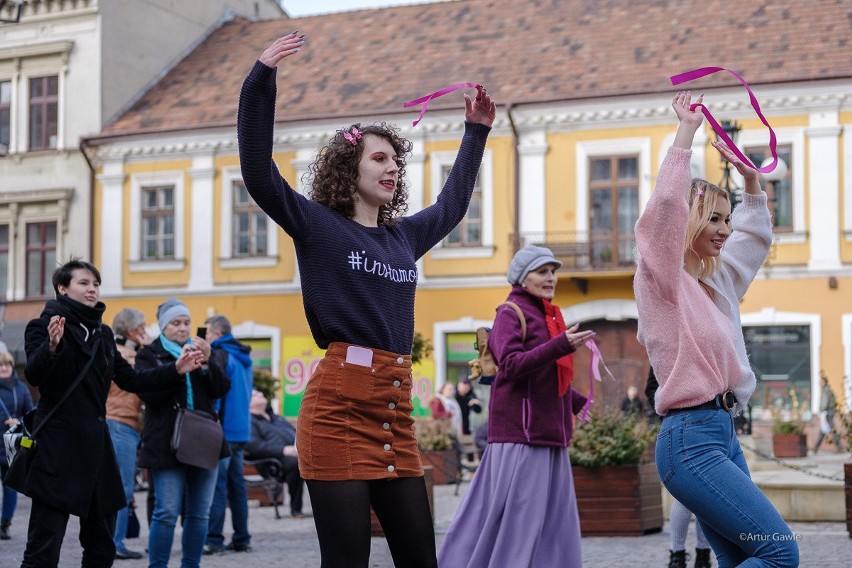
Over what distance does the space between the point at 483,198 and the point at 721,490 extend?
1069 inches

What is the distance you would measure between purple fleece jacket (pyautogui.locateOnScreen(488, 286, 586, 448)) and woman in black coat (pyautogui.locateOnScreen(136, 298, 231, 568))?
6.34ft

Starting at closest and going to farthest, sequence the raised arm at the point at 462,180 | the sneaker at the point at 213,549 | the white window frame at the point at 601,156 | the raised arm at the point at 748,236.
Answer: the raised arm at the point at 462,180
the raised arm at the point at 748,236
the sneaker at the point at 213,549
the white window frame at the point at 601,156

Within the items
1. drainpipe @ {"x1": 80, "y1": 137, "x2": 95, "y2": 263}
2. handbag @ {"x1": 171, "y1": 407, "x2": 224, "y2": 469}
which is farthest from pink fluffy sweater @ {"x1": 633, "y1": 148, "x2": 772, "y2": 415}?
drainpipe @ {"x1": 80, "y1": 137, "x2": 95, "y2": 263}

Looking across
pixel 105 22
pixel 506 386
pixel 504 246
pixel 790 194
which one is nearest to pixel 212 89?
pixel 105 22

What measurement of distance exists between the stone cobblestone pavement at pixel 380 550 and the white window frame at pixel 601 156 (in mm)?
17459

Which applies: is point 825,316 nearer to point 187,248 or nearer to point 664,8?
point 664,8

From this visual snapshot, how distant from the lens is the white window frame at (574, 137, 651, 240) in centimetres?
3050

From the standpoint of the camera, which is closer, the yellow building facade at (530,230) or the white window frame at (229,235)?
the yellow building facade at (530,230)

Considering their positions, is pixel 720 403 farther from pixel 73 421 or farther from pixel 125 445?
pixel 125 445

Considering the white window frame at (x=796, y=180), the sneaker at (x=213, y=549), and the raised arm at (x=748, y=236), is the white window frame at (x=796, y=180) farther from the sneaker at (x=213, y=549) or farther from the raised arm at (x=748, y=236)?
the raised arm at (x=748, y=236)

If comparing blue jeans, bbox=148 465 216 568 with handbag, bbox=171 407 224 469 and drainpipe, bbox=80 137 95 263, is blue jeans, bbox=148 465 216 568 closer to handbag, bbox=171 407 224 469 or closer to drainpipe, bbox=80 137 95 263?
handbag, bbox=171 407 224 469

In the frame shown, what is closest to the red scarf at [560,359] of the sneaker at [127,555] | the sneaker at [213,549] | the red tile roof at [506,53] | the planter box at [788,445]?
the sneaker at [213,549]

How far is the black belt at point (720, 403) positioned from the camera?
4965 millimetres

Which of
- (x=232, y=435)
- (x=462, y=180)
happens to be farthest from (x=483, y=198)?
(x=462, y=180)
